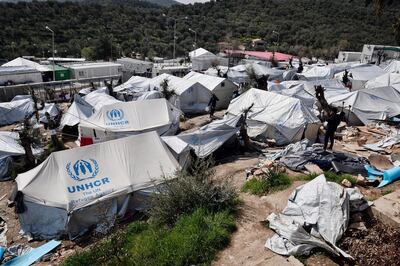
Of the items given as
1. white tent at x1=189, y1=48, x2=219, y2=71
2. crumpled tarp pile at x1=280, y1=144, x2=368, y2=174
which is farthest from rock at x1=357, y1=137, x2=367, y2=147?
white tent at x1=189, y1=48, x2=219, y2=71

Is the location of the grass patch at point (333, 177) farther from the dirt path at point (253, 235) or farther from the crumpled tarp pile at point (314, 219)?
the crumpled tarp pile at point (314, 219)

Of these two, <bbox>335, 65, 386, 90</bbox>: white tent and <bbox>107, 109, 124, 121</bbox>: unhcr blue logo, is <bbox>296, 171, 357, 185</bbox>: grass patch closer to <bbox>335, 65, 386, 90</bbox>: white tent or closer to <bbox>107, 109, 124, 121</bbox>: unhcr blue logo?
<bbox>107, 109, 124, 121</bbox>: unhcr blue logo

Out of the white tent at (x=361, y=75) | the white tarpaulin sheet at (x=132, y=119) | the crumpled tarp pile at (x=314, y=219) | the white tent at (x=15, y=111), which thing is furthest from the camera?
the white tent at (x=361, y=75)

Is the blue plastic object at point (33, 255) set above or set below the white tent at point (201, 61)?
below

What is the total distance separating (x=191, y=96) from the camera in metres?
25.1

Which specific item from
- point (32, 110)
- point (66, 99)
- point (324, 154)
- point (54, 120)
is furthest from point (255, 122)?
point (66, 99)

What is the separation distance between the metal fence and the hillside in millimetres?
21004

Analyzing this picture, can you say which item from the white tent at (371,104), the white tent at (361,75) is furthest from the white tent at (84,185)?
the white tent at (361,75)

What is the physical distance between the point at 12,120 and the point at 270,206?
23.7 m

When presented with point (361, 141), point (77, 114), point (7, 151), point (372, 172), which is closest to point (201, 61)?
point (77, 114)

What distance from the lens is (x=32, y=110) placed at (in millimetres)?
25703

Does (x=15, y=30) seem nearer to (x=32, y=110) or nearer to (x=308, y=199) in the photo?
(x=32, y=110)

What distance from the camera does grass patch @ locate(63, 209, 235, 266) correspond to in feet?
22.3

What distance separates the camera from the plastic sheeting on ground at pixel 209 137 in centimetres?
1397
